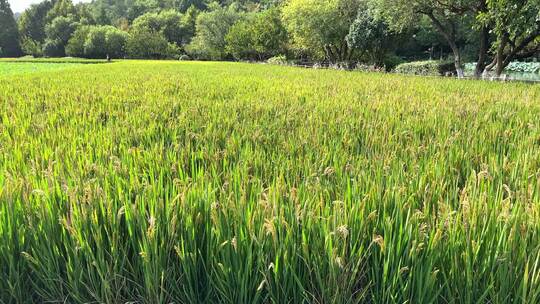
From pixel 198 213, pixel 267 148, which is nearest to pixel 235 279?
pixel 198 213

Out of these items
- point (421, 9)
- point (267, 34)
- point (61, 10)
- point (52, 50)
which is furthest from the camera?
point (61, 10)

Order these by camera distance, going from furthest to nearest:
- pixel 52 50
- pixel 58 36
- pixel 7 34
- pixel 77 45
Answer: pixel 7 34 < pixel 58 36 < pixel 52 50 < pixel 77 45

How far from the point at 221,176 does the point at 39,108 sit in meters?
3.79

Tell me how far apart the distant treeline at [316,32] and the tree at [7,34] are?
23cm

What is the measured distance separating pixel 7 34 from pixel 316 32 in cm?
8989

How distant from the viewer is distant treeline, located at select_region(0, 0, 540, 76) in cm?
1573

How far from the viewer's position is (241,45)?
51.4m

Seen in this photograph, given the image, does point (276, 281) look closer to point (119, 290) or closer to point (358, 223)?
point (358, 223)

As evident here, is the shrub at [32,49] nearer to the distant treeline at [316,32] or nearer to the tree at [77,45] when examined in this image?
the distant treeline at [316,32]

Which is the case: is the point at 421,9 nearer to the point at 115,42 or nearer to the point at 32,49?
the point at 115,42

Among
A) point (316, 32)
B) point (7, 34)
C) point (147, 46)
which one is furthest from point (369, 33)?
point (7, 34)

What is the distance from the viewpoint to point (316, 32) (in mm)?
30188

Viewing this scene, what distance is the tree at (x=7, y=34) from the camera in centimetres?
8900

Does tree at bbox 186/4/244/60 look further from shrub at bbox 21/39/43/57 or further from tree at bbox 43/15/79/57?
shrub at bbox 21/39/43/57
